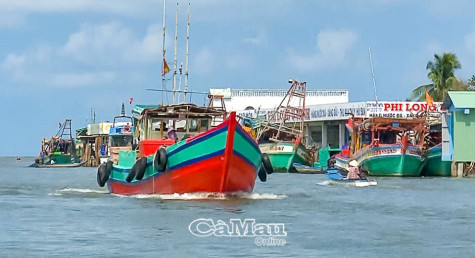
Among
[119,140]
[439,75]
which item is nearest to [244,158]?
[439,75]

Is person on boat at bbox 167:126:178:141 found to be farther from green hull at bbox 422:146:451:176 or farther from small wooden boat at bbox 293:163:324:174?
small wooden boat at bbox 293:163:324:174

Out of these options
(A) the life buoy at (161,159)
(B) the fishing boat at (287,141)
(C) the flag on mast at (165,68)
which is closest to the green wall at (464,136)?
(B) the fishing boat at (287,141)

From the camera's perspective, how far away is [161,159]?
23.5 meters

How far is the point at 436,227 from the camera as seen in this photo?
19.9 m

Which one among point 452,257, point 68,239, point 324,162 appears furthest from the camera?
point 324,162

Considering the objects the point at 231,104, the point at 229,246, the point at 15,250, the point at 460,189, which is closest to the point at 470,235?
the point at 229,246

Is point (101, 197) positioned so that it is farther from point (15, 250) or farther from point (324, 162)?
point (324, 162)

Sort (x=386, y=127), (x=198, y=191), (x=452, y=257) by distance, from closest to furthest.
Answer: (x=452, y=257), (x=198, y=191), (x=386, y=127)

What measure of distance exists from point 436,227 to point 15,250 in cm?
885

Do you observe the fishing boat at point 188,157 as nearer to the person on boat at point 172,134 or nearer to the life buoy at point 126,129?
the person on boat at point 172,134

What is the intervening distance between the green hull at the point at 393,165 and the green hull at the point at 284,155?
29.8 ft

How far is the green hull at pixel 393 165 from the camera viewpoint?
44.2 m

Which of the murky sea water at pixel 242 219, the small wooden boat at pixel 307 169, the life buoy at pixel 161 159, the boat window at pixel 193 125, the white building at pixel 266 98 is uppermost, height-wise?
the white building at pixel 266 98

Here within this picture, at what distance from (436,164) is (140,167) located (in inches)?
997
